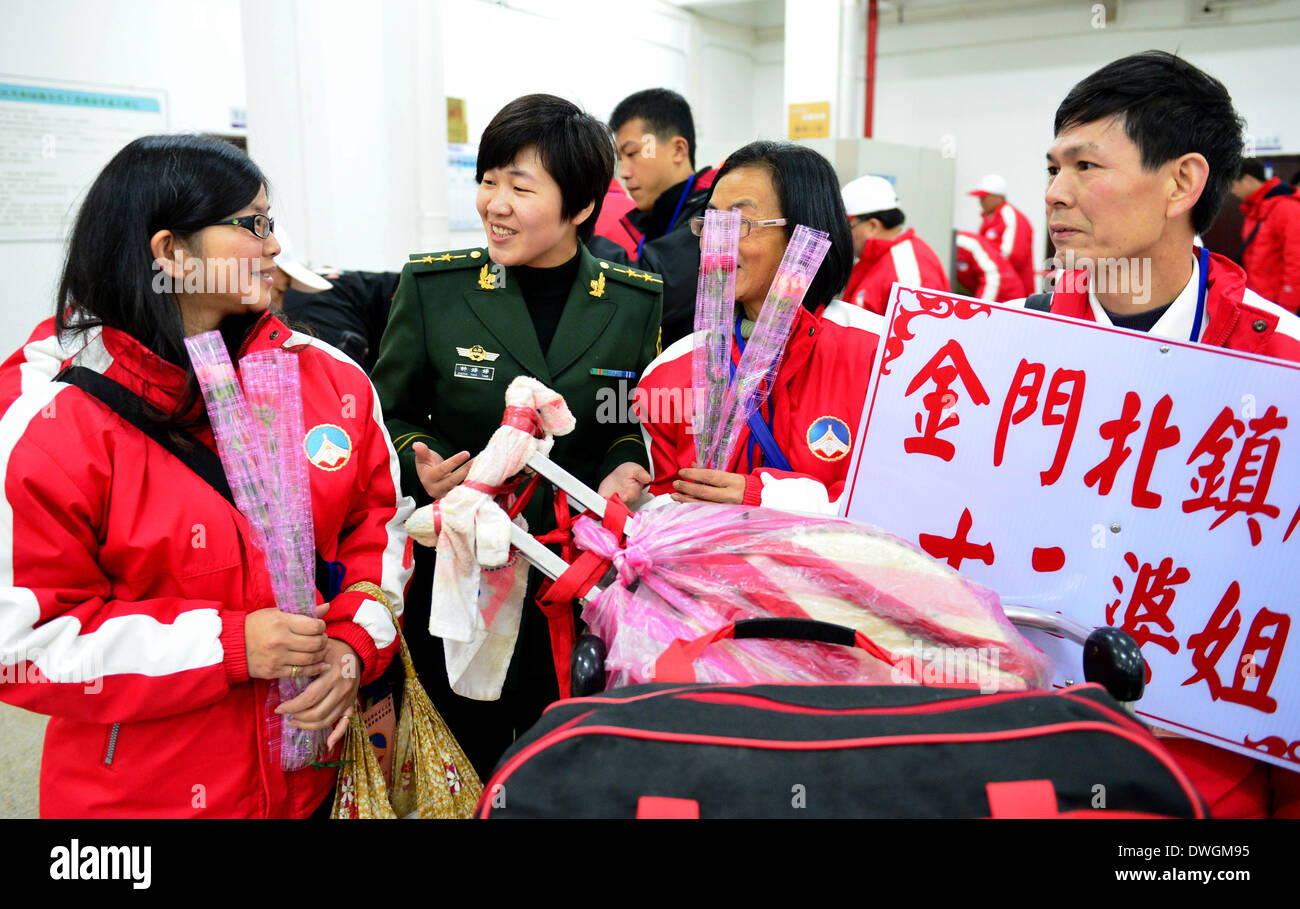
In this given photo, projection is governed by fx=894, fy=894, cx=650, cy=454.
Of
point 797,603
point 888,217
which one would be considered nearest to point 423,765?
point 797,603

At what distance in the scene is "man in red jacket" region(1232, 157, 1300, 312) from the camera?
5.51m

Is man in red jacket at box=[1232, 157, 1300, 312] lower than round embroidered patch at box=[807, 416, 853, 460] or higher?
higher

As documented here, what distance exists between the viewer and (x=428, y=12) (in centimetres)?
441

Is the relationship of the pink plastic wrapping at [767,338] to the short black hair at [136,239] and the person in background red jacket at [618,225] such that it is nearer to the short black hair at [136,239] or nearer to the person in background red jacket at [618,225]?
the short black hair at [136,239]

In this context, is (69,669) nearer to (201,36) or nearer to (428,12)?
(428,12)

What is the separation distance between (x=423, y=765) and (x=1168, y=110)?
4.61 feet

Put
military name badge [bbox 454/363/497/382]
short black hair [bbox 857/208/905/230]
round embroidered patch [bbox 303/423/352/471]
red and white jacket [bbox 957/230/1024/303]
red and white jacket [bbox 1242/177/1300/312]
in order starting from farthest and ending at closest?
red and white jacket [bbox 957/230/1024/303], red and white jacket [bbox 1242/177/1300/312], short black hair [bbox 857/208/905/230], military name badge [bbox 454/363/497/382], round embroidered patch [bbox 303/423/352/471]

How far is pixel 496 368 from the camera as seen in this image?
166 centimetres

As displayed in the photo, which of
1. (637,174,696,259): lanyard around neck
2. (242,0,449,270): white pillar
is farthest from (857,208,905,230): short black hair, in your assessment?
(242,0,449,270): white pillar

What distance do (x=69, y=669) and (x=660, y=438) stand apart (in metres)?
0.89

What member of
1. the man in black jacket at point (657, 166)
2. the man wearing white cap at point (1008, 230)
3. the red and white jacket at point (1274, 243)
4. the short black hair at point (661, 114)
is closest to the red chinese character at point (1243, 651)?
the man in black jacket at point (657, 166)

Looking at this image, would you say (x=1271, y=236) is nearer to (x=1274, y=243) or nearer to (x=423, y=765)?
(x=1274, y=243)

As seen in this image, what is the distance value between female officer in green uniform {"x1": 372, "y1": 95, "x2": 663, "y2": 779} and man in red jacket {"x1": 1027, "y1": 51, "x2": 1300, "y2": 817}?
80cm

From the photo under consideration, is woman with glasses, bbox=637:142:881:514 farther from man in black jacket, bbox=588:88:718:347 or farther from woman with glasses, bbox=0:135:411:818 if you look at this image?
man in black jacket, bbox=588:88:718:347
